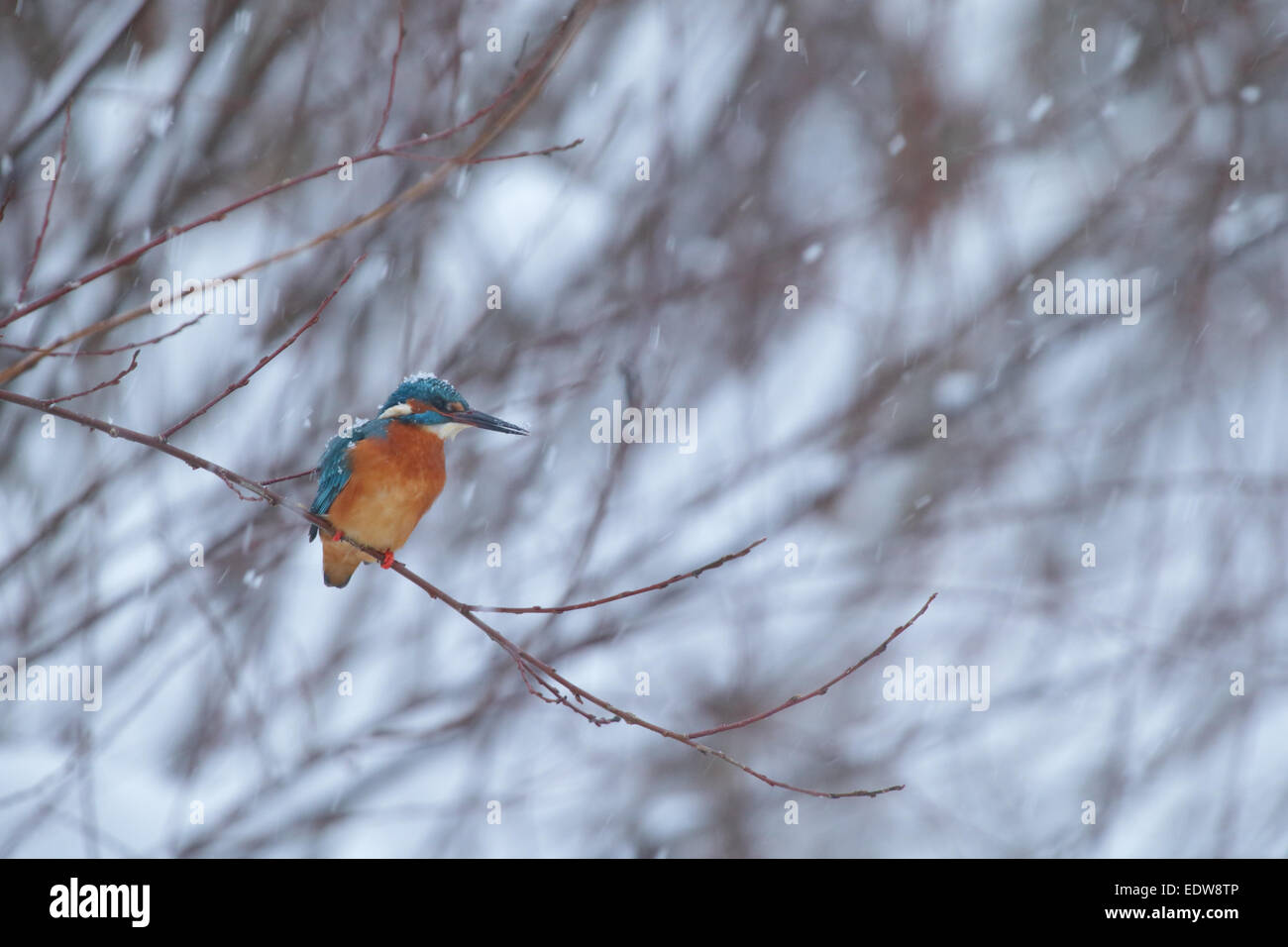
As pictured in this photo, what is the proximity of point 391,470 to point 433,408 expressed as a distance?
0.27 m

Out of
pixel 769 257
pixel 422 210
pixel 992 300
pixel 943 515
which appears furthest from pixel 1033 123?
pixel 422 210

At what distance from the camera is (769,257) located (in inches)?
183

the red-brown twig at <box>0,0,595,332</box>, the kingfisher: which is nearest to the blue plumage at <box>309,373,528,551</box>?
the kingfisher

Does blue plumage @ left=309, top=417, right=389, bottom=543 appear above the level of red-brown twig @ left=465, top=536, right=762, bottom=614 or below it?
above

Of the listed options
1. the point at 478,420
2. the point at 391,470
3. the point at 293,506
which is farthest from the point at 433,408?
the point at 293,506

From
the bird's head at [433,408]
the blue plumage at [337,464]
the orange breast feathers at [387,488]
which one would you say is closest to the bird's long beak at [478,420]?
the bird's head at [433,408]

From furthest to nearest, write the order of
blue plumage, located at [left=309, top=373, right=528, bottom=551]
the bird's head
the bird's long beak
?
1. blue plumage, located at [left=309, top=373, right=528, bottom=551]
2. the bird's head
3. the bird's long beak

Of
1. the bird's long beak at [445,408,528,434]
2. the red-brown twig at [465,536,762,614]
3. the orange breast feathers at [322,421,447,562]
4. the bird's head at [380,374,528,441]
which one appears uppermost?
the bird's head at [380,374,528,441]

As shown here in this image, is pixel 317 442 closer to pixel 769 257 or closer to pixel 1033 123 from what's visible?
pixel 769 257

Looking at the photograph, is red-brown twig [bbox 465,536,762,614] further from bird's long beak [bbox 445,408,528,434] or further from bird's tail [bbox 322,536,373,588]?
bird's tail [bbox 322,536,373,588]

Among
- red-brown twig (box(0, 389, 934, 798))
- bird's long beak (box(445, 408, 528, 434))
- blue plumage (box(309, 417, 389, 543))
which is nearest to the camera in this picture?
red-brown twig (box(0, 389, 934, 798))

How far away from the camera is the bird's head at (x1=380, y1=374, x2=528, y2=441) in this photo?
2.27 meters

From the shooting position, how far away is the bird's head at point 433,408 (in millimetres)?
2270

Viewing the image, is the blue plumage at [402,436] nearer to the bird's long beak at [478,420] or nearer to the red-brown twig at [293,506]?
the bird's long beak at [478,420]
